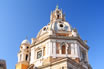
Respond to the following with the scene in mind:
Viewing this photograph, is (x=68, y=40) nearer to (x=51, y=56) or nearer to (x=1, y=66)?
(x=51, y=56)

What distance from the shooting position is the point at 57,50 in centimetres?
3881

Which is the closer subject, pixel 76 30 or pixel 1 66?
pixel 1 66

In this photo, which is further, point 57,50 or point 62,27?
point 62,27

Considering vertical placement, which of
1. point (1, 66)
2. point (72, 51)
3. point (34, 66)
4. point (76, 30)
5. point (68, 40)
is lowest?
point (1, 66)

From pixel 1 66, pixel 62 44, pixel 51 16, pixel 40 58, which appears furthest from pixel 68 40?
pixel 1 66

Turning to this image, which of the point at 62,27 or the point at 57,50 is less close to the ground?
the point at 62,27

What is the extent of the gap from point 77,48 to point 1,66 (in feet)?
77.8

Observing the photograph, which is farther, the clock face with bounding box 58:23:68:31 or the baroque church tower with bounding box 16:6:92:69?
the clock face with bounding box 58:23:68:31

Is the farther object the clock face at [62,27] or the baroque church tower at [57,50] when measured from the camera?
the clock face at [62,27]

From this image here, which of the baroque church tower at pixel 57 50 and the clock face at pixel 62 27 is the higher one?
the clock face at pixel 62 27

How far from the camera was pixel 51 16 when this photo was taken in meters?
50.0

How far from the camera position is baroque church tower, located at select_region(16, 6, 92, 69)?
36.5 m

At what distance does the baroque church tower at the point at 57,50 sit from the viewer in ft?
120

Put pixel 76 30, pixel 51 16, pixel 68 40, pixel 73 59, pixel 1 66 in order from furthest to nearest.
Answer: pixel 51 16
pixel 76 30
pixel 68 40
pixel 73 59
pixel 1 66
